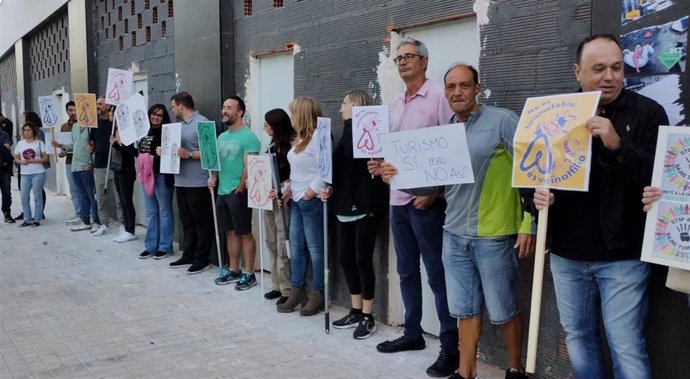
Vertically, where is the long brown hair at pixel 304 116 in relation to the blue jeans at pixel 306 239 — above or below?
above

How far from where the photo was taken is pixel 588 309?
3.09 meters

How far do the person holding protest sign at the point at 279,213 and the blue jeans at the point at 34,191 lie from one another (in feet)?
20.9

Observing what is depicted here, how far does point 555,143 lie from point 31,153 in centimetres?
973

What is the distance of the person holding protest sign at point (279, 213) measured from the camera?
218 inches

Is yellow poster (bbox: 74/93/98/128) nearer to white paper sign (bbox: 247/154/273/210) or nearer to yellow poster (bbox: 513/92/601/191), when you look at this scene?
white paper sign (bbox: 247/154/273/210)

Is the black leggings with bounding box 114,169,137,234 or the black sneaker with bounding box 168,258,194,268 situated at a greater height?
the black leggings with bounding box 114,169,137,234

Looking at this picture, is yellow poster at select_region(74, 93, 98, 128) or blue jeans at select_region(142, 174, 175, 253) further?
yellow poster at select_region(74, 93, 98, 128)

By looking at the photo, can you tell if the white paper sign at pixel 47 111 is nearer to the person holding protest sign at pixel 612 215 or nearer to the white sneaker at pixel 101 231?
the white sneaker at pixel 101 231

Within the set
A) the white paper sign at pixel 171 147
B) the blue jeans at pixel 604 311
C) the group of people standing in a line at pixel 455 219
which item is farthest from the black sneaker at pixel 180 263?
the blue jeans at pixel 604 311

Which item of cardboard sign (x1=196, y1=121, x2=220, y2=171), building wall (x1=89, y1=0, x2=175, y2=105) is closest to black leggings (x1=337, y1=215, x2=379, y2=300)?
cardboard sign (x1=196, y1=121, x2=220, y2=171)

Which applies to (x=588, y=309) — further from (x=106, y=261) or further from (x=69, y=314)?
(x=106, y=261)

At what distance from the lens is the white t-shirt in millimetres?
10484

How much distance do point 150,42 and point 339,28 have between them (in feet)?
15.2

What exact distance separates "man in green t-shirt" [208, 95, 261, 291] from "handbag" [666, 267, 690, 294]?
4219 mm
